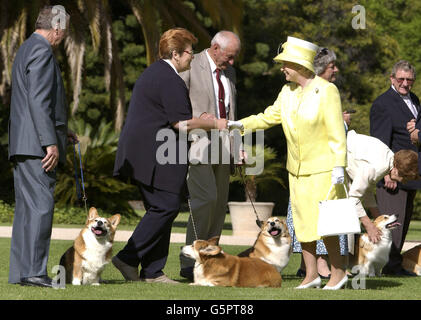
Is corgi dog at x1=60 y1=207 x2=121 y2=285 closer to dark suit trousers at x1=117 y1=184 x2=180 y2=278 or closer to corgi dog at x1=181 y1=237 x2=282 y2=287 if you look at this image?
dark suit trousers at x1=117 y1=184 x2=180 y2=278

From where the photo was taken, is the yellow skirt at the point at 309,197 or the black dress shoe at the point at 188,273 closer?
the yellow skirt at the point at 309,197

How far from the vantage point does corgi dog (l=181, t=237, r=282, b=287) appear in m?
7.76

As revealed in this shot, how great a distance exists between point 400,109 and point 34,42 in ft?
15.0

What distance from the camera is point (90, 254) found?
7590 mm

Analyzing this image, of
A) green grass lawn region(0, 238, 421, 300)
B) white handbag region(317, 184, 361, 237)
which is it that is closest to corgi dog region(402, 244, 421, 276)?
green grass lawn region(0, 238, 421, 300)

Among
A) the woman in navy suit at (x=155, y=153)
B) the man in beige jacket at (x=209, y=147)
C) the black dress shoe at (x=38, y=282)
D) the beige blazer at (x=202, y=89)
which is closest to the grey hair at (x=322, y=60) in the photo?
the man in beige jacket at (x=209, y=147)

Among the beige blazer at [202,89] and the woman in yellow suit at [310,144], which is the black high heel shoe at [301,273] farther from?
the woman in yellow suit at [310,144]

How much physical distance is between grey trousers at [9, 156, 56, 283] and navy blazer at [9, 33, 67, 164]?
→ 0.46 ft

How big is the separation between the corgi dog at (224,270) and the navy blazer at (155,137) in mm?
599

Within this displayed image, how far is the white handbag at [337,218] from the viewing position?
6930 millimetres

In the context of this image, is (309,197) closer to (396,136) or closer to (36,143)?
(36,143)

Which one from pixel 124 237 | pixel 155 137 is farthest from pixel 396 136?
pixel 124 237

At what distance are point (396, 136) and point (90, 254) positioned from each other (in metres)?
4.20

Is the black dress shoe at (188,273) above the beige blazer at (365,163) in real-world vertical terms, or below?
below
